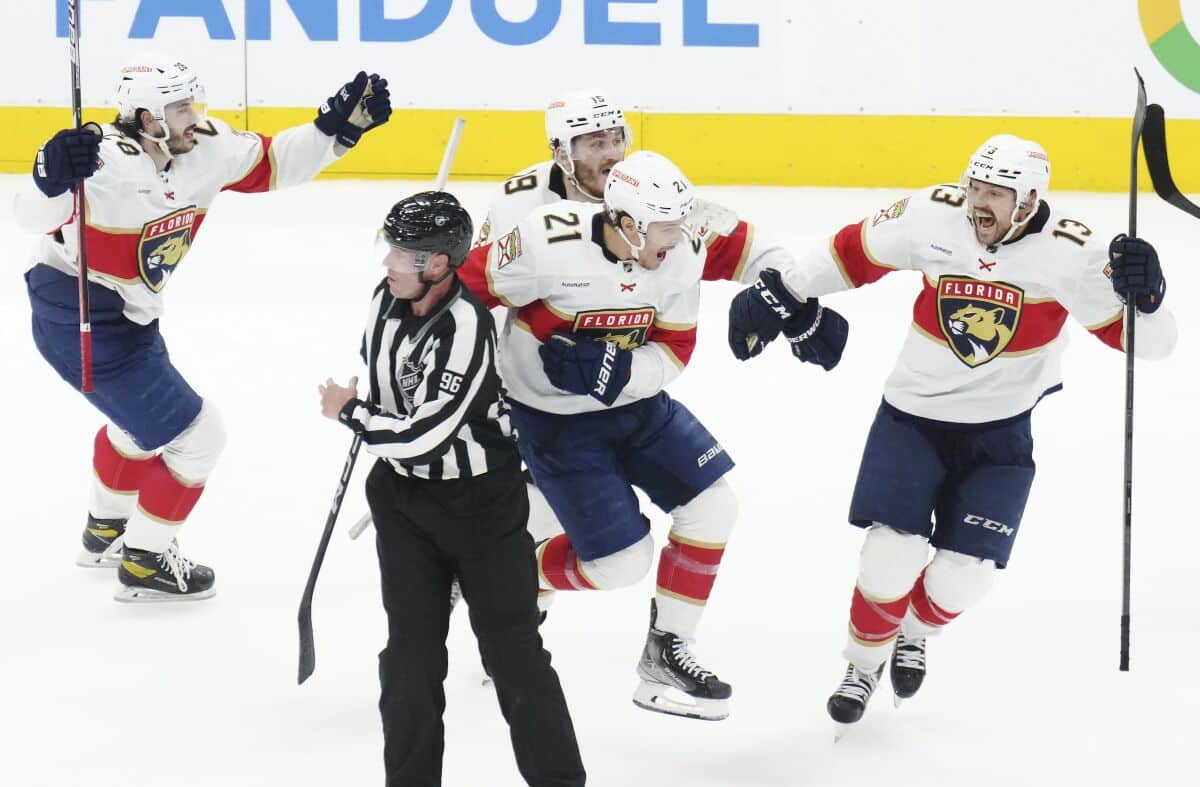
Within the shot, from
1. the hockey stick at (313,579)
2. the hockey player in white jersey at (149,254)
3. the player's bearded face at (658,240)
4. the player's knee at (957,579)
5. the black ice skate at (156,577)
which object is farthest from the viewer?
the black ice skate at (156,577)

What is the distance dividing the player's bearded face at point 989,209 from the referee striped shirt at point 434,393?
3.87ft

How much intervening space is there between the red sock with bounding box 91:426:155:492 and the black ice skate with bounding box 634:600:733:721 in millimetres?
1711

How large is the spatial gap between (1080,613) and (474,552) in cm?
205

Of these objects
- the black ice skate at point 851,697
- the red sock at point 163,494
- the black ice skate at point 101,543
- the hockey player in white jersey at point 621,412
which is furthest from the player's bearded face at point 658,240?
the black ice skate at point 101,543

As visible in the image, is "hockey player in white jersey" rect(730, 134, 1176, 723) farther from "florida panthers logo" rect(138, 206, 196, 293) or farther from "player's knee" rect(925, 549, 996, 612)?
"florida panthers logo" rect(138, 206, 196, 293)

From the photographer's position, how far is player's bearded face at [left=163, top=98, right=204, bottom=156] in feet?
14.3

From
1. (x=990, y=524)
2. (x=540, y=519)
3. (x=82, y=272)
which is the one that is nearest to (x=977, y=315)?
(x=990, y=524)

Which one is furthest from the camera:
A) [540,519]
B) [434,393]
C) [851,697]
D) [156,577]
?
[156,577]

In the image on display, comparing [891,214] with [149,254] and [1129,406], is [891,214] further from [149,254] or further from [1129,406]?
[149,254]

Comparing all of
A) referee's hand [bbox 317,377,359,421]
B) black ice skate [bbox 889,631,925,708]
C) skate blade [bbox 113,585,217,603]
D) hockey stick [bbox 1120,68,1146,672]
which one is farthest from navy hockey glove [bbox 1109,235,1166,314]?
skate blade [bbox 113,585,217,603]

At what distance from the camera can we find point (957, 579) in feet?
12.7

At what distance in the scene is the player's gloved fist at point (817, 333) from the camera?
12.9 ft

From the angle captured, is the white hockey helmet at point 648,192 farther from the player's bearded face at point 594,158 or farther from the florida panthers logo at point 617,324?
the player's bearded face at point 594,158

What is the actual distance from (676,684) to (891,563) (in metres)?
0.56
